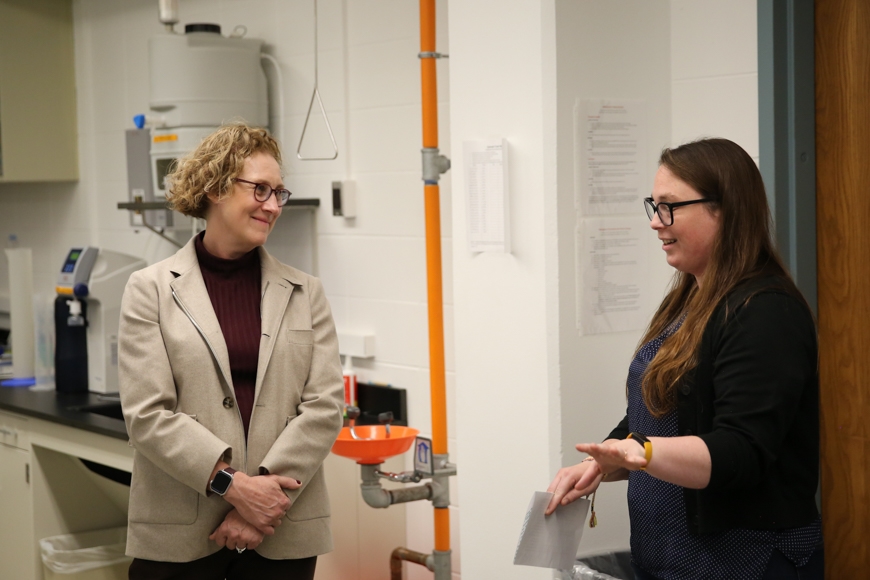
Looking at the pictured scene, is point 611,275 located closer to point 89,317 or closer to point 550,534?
point 550,534

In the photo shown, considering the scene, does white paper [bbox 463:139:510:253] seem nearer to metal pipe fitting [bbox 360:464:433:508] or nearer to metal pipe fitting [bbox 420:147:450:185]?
metal pipe fitting [bbox 420:147:450:185]

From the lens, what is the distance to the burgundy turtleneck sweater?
1907 millimetres

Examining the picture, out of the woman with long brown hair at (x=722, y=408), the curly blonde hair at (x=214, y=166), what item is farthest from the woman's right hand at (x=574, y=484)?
the curly blonde hair at (x=214, y=166)

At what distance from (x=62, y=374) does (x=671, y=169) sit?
2.65 meters

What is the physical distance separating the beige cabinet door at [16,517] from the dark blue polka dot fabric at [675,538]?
2.41 meters

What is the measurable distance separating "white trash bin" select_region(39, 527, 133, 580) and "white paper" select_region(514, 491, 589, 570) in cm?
195

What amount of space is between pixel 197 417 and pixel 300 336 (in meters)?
0.26

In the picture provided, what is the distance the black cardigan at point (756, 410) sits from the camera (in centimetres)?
138

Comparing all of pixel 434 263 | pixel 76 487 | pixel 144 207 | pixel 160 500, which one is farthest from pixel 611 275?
pixel 76 487

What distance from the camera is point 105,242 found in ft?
13.9

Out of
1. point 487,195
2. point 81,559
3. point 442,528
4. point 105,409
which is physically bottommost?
point 81,559

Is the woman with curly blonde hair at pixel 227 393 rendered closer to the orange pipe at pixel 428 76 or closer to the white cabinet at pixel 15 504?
the orange pipe at pixel 428 76

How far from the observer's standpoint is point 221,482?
1.81 metres

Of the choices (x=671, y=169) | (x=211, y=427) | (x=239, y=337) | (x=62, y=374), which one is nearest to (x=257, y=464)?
(x=211, y=427)
